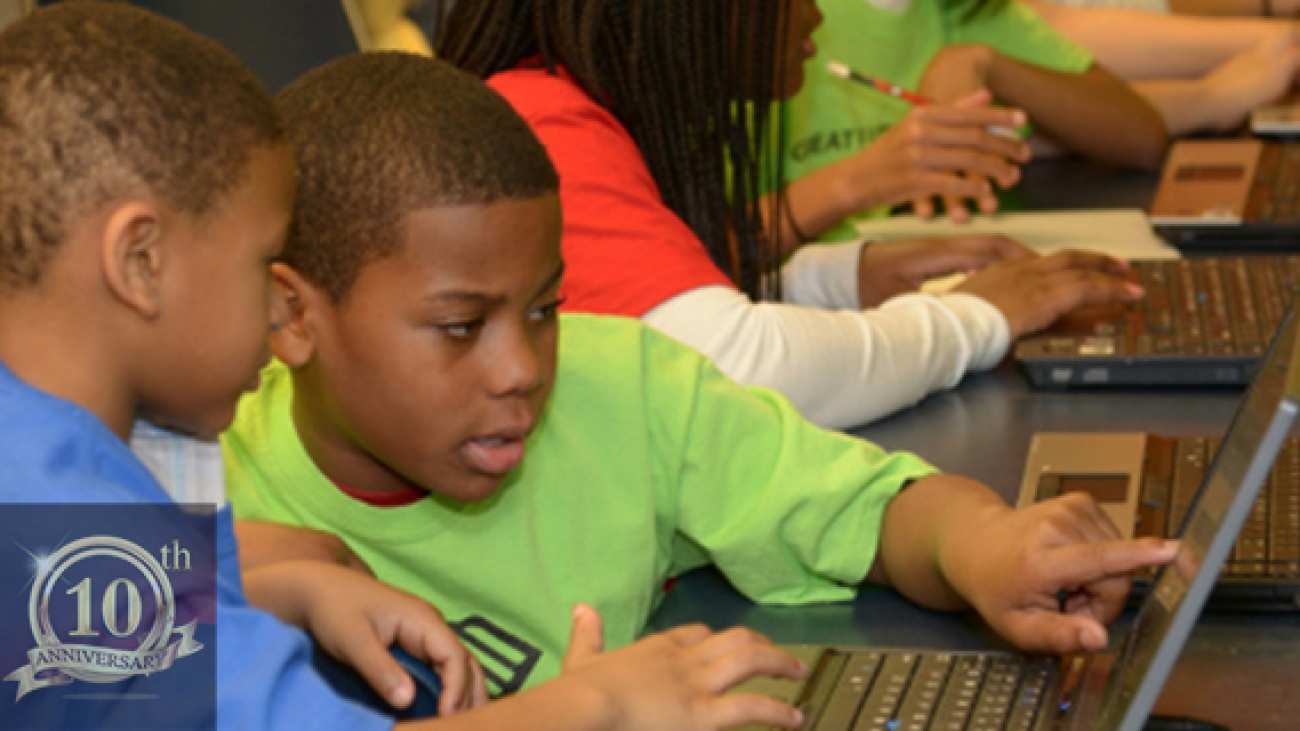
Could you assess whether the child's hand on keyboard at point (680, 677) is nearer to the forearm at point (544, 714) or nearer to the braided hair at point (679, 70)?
the forearm at point (544, 714)

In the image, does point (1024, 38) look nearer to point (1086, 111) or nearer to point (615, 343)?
point (1086, 111)

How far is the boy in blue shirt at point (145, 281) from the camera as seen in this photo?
75 centimetres

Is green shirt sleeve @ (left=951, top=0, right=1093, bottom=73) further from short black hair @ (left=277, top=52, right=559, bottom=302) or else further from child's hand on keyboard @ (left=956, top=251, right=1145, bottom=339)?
short black hair @ (left=277, top=52, right=559, bottom=302)

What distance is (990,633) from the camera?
1074mm

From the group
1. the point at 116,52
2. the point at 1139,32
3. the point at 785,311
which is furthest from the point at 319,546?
the point at 1139,32

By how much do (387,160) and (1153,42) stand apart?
Result: 1.97m

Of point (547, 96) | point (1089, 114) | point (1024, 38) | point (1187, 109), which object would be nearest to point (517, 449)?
point (547, 96)

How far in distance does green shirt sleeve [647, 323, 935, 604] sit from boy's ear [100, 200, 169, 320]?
46 centimetres

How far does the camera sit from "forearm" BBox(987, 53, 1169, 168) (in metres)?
2.32

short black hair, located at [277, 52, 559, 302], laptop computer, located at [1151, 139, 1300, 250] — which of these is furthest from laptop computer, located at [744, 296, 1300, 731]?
laptop computer, located at [1151, 139, 1300, 250]

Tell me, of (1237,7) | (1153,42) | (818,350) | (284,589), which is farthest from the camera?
(1237,7)

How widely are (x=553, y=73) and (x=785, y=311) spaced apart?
1.01 feet

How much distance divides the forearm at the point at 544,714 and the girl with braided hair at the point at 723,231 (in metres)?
0.61

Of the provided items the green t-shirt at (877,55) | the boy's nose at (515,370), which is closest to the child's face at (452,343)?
the boy's nose at (515,370)
